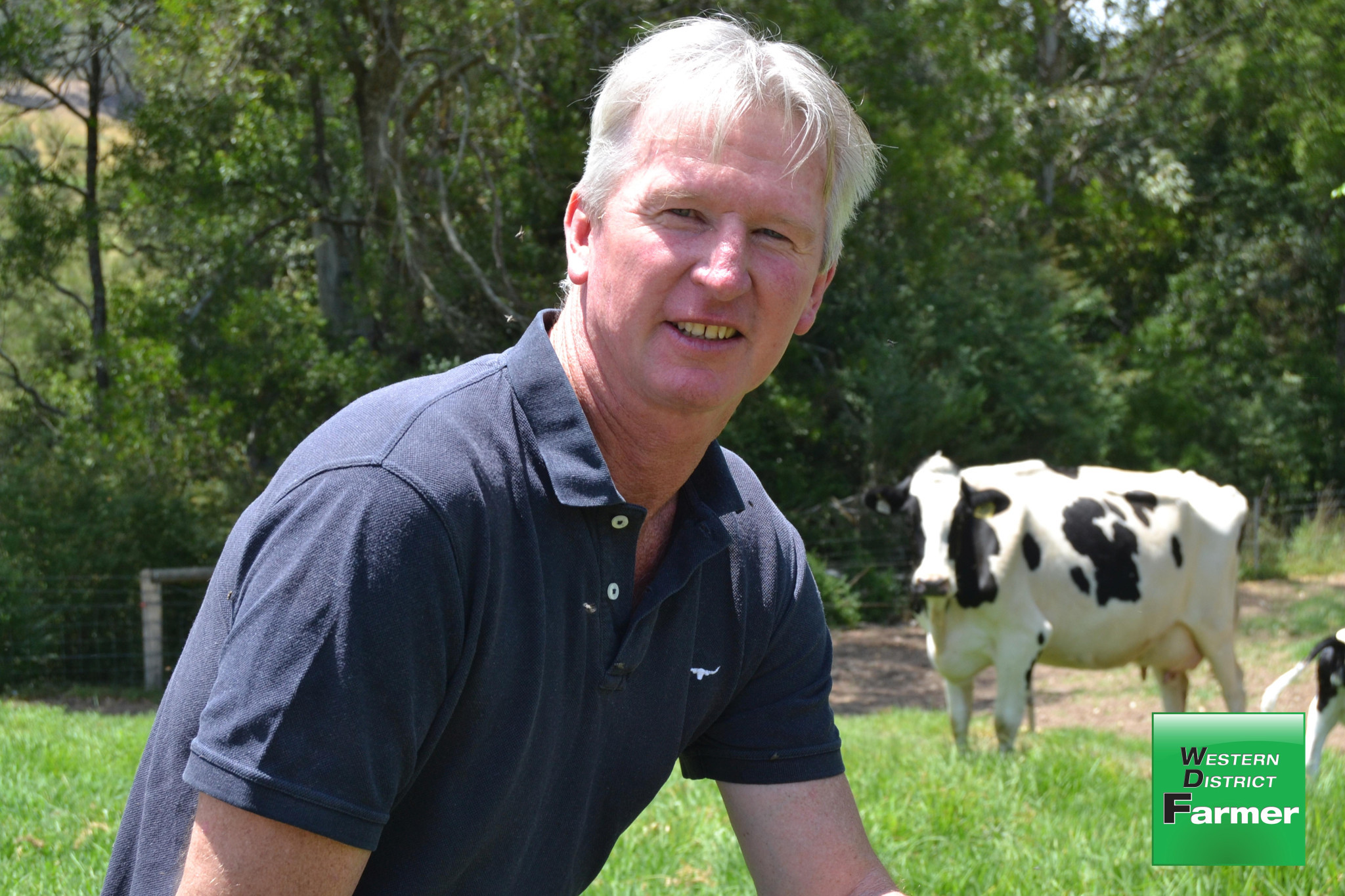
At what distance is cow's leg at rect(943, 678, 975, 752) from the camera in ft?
24.0

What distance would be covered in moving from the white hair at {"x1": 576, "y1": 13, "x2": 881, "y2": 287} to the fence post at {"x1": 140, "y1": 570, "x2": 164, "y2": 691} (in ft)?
34.4

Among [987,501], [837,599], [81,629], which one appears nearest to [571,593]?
[987,501]

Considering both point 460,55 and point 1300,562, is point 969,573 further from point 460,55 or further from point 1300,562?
point 1300,562

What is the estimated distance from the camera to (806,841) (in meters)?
1.98

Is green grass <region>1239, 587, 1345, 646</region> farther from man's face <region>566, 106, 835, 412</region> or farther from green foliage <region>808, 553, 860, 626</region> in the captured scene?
man's face <region>566, 106, 835, 412</region>

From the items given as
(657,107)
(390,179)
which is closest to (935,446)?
(390,179)

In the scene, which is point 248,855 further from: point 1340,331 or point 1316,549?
point 1340,331

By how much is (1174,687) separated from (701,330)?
790 cm

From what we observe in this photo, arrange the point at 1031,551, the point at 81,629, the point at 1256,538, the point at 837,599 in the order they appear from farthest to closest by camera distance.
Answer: the point at 1256,538, the point at 837,599, the point at 81,629, the point at 1031,551

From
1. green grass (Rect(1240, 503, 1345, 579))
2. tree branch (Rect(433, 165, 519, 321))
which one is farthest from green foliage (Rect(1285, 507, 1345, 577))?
tree branch (Rect(433, 165, 519, 321))

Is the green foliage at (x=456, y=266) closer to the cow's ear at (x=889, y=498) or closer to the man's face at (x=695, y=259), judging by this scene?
the cow's ear at (x=889, y=498)

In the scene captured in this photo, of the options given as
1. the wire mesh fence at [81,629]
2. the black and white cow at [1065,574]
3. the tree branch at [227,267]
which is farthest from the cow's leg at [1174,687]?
the tree branch at [227,267]

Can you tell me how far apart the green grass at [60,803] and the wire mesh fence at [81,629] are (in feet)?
17.1

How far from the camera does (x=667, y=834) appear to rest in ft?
14.0
